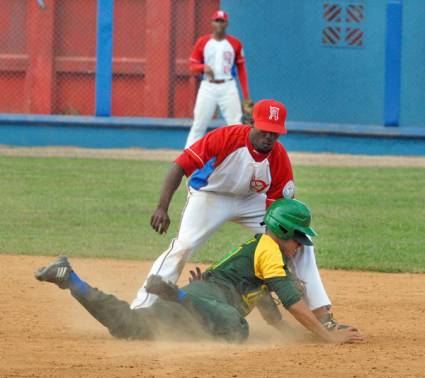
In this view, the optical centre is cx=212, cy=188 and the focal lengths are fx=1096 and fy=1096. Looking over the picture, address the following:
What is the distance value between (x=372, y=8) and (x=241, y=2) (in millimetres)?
2236

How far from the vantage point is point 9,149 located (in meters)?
17.7

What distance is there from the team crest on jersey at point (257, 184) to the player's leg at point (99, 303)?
106 cm

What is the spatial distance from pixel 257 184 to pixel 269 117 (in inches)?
19.0

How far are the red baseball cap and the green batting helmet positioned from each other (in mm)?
463

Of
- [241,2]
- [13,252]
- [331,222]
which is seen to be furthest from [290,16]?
[13,252]

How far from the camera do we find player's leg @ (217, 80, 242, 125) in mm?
15797

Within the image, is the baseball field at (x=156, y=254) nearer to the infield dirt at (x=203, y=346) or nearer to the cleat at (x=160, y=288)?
the infield dirt at (x=203, y=346)

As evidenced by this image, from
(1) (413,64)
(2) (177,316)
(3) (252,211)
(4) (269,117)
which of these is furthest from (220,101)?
(2) (177,316)

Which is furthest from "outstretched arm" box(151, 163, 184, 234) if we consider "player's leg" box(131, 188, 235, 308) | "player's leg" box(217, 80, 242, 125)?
"player's leg" box(217, 80, 242, 125)

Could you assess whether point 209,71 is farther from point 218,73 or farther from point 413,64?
point 413,64

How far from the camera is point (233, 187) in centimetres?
671

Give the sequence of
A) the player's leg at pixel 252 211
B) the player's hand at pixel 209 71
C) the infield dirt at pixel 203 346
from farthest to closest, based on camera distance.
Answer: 1. the player's hand at pixel 209 71
2. the player's leg at pixel 252 211
3. the infield dirt at pixel 203 346

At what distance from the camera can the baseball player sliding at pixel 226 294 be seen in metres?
6.04

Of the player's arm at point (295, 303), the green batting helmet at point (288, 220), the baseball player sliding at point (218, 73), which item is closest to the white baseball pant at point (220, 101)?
the baseball player sliding at point (218, 73)
